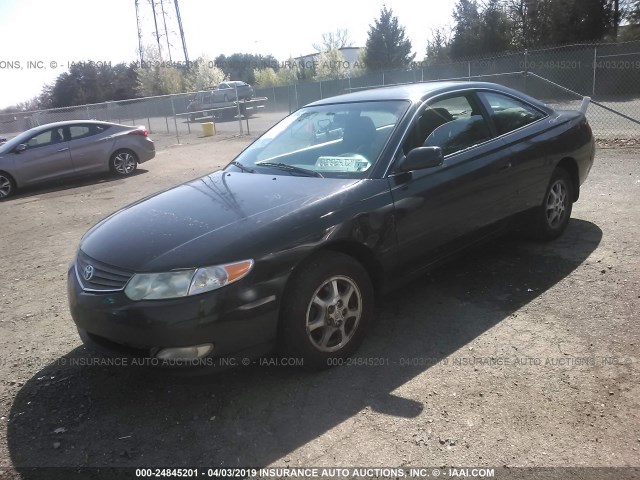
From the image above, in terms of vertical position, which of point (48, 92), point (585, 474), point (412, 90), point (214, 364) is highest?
point (48, 92)

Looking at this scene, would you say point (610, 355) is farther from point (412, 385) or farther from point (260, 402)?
point (260, 402)

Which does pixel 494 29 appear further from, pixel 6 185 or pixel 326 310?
pixel 326 310

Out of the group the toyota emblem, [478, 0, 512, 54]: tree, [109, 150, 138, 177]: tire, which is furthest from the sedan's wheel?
[478, 0, 512, 54]: tree

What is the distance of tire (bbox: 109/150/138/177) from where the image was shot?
12516 mm

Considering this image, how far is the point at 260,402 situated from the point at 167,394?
595 millimetres

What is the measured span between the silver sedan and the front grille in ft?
31.9

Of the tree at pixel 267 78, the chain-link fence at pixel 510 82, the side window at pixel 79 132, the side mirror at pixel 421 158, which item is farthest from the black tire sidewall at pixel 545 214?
the tree at pixel 267 78

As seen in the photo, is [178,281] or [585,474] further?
[178,281]

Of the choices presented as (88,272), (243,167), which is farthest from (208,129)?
(88,272)

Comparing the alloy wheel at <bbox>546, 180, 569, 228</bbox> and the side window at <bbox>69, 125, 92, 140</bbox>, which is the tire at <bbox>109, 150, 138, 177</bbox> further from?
the alloy wheel at <bbox>546, 180, 569, 228</bbox>

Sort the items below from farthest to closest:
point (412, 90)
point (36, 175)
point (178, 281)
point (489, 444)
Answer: point (36, 175) → point (412, 90) → point (178, 281) → point (489, 444)

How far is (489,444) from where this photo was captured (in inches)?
101

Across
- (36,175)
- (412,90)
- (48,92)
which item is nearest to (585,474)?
(412,90)

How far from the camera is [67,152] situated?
11.8 meters
